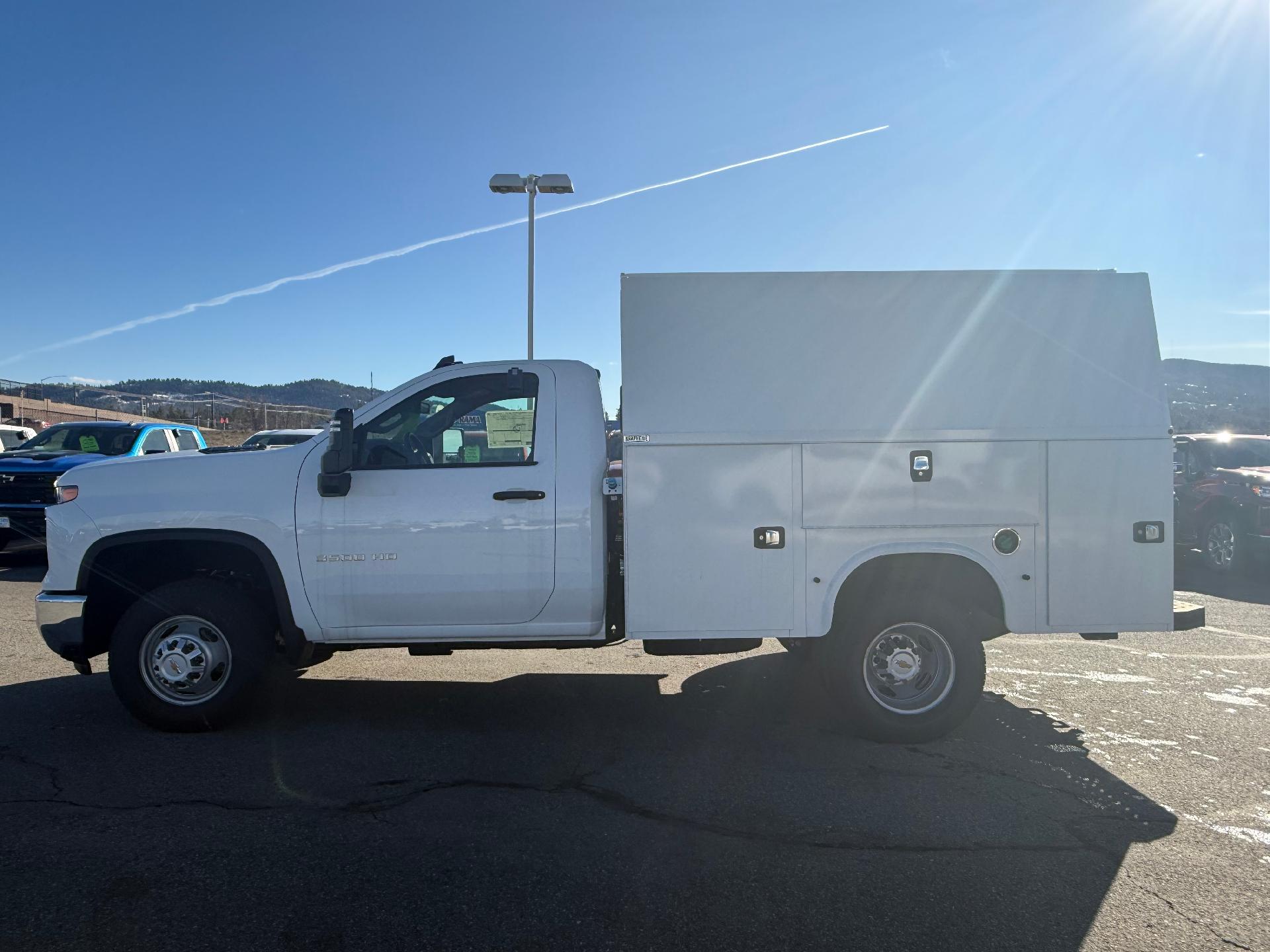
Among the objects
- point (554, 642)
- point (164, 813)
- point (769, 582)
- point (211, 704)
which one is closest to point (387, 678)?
point (211, 704)

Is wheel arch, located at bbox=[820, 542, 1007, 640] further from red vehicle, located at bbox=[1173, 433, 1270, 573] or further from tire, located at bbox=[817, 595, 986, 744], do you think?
red vehicle, located at bbox=[1173, 433, 1270, 573]

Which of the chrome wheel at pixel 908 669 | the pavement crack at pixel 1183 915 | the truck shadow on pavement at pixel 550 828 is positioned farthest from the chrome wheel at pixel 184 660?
the pavement crack at pixel 1183 915

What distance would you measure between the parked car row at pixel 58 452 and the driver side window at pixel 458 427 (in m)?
5.85

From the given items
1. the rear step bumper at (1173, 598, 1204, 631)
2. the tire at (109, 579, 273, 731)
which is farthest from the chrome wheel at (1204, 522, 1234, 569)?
the tire at (109, 579, 273, 731)

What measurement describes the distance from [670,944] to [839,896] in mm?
722

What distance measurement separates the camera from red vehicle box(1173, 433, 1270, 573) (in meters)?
11.1

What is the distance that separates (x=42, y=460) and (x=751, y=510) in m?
11.3

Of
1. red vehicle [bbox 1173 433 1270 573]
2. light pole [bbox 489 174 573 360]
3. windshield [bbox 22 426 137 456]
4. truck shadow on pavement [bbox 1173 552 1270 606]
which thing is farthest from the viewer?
light pole [bbox 489 174 573 360]

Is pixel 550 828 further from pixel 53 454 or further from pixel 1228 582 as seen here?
pixel 53 454

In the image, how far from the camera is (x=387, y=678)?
644cm

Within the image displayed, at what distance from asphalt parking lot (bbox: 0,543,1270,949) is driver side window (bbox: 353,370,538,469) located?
161cm

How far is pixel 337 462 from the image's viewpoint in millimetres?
4883

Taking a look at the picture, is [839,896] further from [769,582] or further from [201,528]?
[201,528]

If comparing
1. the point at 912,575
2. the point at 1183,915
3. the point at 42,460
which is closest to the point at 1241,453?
the point at 912,575
